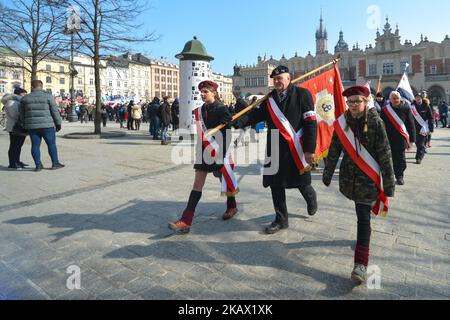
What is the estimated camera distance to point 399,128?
7.01m

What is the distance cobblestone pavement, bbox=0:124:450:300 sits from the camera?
2820 mm

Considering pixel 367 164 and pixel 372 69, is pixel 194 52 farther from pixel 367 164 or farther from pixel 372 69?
pixel 372 69

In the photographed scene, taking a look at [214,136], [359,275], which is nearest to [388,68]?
[214,136]

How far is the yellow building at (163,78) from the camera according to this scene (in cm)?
11694

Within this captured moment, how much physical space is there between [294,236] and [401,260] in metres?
1.15

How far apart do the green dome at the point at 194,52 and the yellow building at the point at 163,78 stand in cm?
10283

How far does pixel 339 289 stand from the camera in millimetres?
2789

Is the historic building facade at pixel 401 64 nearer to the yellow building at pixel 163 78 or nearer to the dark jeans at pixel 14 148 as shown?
the yellow building at pixel 163 78

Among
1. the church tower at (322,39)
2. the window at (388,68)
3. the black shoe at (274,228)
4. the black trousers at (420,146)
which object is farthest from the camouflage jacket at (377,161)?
the church tower at (322,39)

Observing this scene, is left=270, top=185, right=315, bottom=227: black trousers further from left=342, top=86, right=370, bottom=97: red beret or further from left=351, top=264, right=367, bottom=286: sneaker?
left=342, top=86, right=370, bottom=97: red beret

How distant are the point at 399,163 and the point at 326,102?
237 cm
